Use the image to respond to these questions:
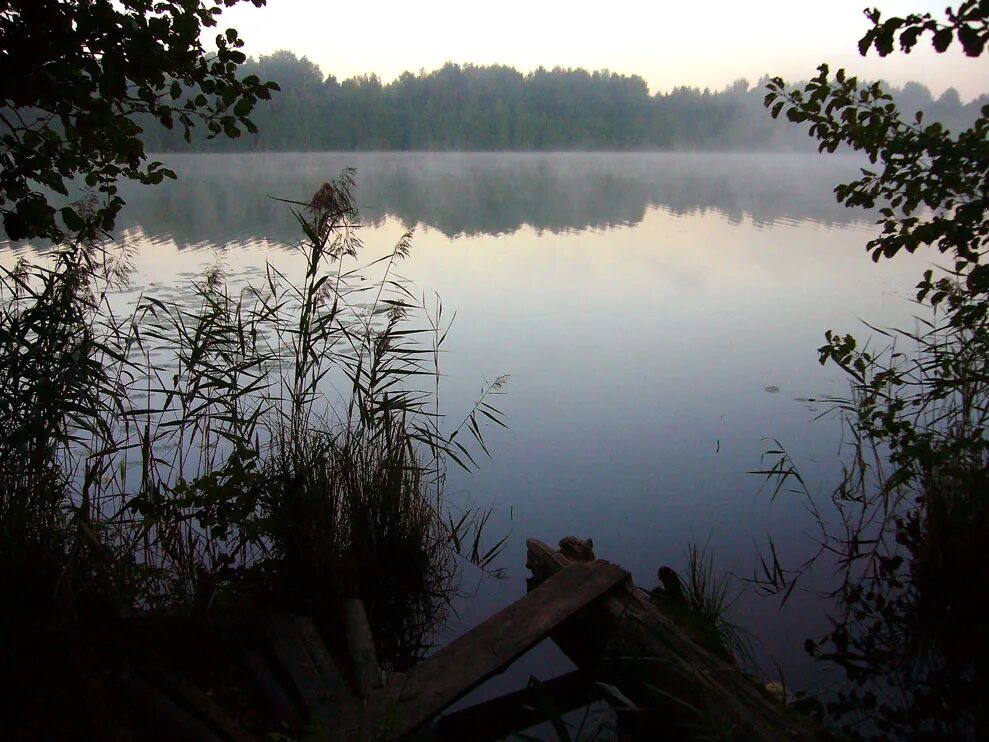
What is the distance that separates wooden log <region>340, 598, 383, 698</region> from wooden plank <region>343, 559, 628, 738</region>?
97 mm

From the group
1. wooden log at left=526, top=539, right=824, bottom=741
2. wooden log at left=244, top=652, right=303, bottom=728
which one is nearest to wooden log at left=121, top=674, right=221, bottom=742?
wooden log at left=244, top=652, right=303, bottom=728

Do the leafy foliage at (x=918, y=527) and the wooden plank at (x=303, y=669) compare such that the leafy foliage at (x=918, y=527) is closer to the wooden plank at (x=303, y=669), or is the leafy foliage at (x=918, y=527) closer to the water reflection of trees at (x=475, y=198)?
the wooden plank at (x=303, y=669)

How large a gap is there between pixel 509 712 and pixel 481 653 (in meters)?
0.28

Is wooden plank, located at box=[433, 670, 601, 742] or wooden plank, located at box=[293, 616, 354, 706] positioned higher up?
wooden plank, located at box=[293, 616, 354, 706]

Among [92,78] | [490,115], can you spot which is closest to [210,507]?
[92,78]

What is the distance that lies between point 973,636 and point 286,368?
392 centimetres

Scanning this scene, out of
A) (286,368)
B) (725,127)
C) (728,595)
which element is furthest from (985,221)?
(725,127)

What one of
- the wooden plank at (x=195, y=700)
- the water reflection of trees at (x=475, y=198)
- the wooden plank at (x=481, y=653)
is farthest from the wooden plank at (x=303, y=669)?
the water reflection of trees at (x=475, y=198)

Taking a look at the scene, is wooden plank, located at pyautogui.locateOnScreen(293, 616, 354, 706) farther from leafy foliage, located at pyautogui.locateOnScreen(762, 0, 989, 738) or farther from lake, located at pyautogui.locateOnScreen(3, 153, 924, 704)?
leafy foliage, located at pyautogui.locateOnScreen(762, 0, 989, 738)

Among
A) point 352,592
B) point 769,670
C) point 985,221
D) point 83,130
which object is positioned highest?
point 83,130

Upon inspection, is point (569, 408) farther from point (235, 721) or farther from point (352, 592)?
point (235, 721)

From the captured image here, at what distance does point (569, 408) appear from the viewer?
554 cm

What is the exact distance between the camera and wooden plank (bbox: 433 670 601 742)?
2592mm

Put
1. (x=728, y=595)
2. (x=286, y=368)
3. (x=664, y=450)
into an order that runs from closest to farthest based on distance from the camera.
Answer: (x=728, y=595), (x=664, y=450), (x=286, y=368)
